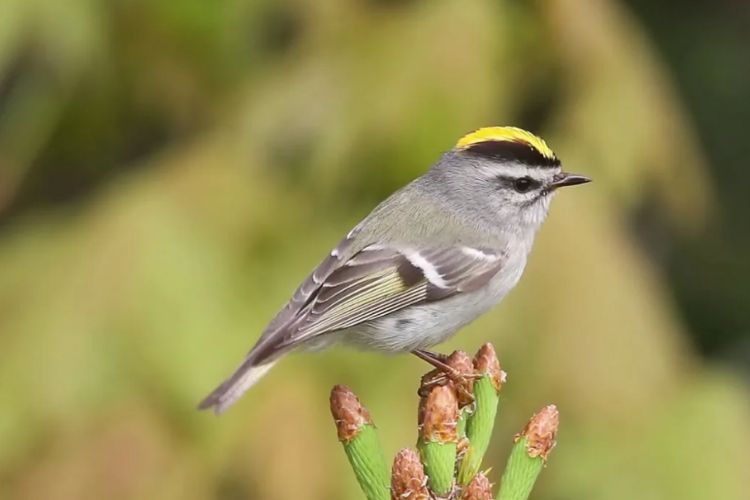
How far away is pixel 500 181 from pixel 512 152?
16 centimetres

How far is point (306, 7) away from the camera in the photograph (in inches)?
113

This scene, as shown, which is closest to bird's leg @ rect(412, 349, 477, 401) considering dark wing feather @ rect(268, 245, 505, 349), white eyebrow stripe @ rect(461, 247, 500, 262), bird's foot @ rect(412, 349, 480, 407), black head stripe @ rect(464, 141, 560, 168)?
bird's foot @ rect(412, 349, 480, 407)

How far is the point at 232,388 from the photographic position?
2006 mm

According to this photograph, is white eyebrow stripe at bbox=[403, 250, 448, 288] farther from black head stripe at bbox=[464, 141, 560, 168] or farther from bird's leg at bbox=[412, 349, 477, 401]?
black head stripe at bbox=[464, 141, 560, 168]

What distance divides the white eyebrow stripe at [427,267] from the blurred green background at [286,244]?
383 mm

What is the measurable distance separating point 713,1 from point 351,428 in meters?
3.61

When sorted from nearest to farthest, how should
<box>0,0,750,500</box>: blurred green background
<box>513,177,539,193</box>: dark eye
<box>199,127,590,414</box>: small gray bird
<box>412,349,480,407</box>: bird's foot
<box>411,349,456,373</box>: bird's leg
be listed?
<box>412,349,480,407</box>: bird's foot < <box>411,349,456,373</box>: bird's leg < <box>199,127,590,414</box>: small gray bird < <box>513,177,539,193</box>: dark eye < <box>0,0,750,500</box>: blurred green background

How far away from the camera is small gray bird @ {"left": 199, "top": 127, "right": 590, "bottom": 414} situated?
2139 millimetres

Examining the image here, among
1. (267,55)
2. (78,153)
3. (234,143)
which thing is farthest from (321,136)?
(78,153)

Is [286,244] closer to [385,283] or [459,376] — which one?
[385,283]

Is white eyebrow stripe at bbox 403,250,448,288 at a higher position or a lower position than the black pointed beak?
higher

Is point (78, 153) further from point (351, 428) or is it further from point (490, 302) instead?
point (351, 428)

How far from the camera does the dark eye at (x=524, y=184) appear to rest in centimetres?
240

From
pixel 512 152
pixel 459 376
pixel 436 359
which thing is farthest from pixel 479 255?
pixel 459 376
